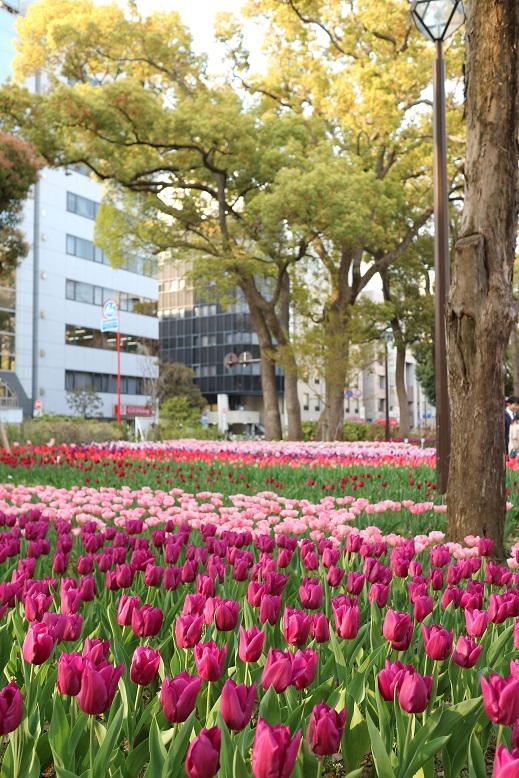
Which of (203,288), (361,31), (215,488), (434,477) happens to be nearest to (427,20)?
(434,477)

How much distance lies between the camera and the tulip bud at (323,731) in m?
1.41

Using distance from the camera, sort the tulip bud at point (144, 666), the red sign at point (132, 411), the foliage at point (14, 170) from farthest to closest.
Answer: the red sign at point (132, 411), the foliage at point (14, 170), the tulip bud at point (144, 666)

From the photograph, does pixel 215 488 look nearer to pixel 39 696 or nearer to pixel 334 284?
pixel 39 696

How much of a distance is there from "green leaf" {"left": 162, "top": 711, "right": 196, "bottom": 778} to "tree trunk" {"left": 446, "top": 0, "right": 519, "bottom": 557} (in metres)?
3.68

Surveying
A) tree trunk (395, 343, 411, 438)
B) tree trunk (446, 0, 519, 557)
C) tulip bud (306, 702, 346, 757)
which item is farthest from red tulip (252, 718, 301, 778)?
tree trunk (395, 343, 411, 438)

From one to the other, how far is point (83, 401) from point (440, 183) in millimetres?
36887

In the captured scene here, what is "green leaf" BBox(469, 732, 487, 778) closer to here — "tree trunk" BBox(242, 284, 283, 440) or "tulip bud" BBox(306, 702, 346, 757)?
"tulip bud" BBox(306, 702, 346, 757)

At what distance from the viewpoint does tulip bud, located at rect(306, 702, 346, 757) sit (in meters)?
1.41

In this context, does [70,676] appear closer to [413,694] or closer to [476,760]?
[413,694]

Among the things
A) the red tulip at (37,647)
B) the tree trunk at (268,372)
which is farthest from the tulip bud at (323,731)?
the tree trunk at (268,372)

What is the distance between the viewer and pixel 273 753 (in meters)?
1.22

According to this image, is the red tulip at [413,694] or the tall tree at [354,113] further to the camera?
the tall tree at [354,113]

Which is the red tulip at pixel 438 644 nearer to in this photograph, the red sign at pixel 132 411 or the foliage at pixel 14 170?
the foliage at pixel 14 170

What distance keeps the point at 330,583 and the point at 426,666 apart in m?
0.70
